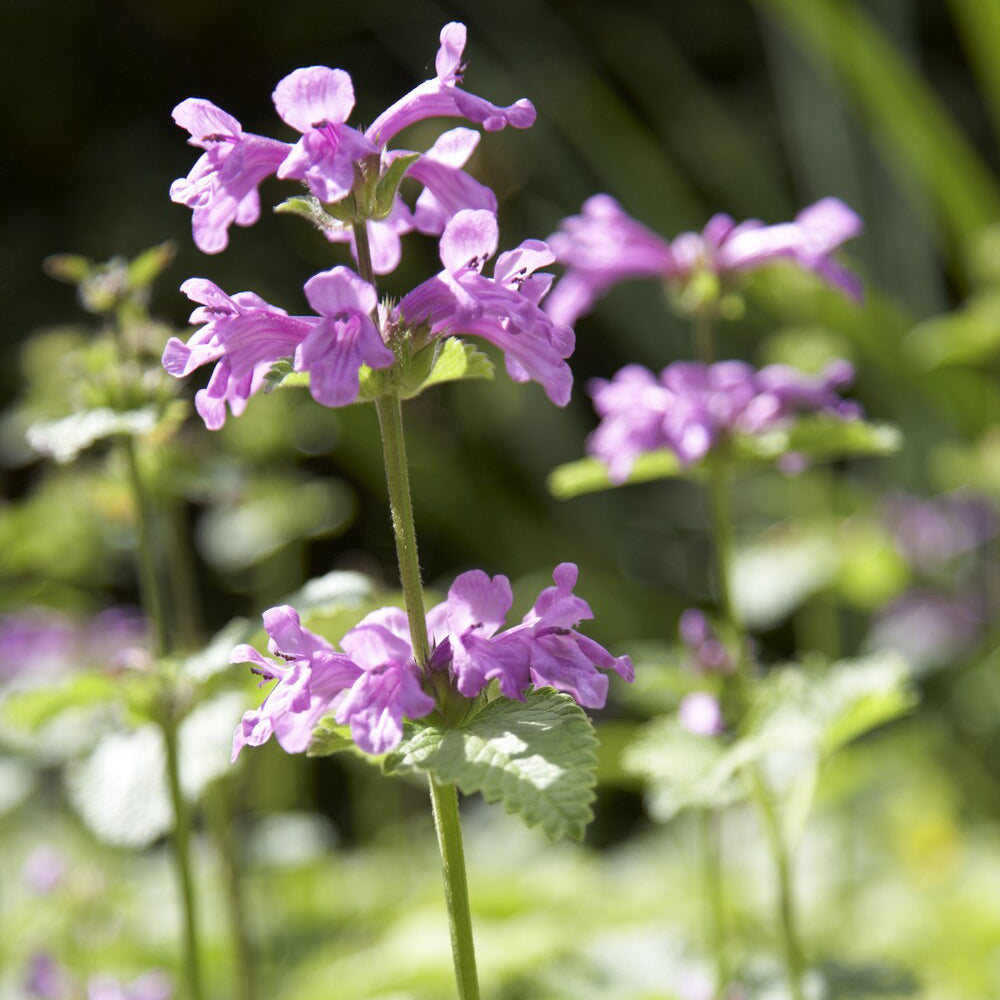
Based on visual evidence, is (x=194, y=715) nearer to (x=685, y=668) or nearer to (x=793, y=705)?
(x=685, y=668)

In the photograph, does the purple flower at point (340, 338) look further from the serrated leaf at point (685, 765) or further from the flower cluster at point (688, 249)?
the flower cluster at point (688, 249)

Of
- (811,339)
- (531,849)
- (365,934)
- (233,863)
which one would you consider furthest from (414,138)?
(233,863)

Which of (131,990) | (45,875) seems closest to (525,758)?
(131,990)

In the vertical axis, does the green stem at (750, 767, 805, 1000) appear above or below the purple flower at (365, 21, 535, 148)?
below

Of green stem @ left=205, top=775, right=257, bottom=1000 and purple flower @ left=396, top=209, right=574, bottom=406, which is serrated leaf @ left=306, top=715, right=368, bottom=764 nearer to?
purple flower @ left=396, top=209, right=574, bottom=406

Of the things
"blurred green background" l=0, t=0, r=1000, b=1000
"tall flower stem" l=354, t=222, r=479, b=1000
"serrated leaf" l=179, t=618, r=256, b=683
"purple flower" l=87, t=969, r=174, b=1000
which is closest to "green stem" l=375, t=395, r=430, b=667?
"tall flower stem" l=354, t=222, r=479, b=1000

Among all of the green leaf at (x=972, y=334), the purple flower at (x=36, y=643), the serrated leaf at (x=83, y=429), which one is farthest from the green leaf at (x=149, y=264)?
the purple flower at (x=36, y=643)

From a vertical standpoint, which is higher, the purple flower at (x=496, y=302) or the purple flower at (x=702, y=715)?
the purple flower at (x=496, y=302)
